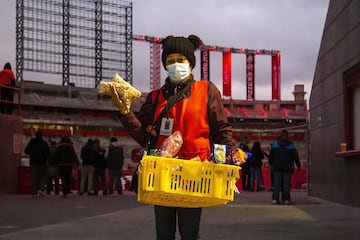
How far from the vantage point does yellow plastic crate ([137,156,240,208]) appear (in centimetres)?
337

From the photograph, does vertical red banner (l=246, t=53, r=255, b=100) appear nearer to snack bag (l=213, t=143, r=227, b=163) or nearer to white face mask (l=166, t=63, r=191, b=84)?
white face mask (l=166, t=63, r=191, b=84)

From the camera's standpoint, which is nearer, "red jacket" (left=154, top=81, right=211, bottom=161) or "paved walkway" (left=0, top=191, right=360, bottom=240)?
"red jacket" (left=154, top=81, right=211, bottom=161)

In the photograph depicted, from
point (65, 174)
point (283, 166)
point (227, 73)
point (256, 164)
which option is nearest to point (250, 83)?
point (227, 73)

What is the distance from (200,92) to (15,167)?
45.1 feet

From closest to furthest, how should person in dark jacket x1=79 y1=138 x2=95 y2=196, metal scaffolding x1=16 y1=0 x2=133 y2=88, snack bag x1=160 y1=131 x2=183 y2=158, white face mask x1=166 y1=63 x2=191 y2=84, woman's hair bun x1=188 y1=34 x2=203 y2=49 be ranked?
snack bag x1=160 y1=131 x2=183 y2=158
white face mask x1=166 y1=63 x2=191 y2=84
woman's hair bun x1=188 y1=34 x2=203 y2=49
person in dark jacket x1=79 y1=138 x2=95 y2=196
metal scaffolding x1=16 y1=0 x2=133 y2=88

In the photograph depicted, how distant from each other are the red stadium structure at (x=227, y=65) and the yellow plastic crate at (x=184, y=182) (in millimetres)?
60480

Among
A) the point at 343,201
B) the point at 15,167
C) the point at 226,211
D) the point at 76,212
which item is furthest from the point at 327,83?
the point at 15,167

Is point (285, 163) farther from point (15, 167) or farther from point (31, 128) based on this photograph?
point (31, 128)

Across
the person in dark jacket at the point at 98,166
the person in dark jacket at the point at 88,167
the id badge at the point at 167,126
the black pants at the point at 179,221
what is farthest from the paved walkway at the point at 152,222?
the person in dark jacket at the point at 98,166

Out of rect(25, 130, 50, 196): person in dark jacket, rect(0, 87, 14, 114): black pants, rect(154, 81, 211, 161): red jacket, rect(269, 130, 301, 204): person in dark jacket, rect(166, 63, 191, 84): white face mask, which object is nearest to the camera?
rect(154, 81, 211, 161): red jacket

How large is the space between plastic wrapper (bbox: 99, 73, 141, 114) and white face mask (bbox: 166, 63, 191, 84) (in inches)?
10.5

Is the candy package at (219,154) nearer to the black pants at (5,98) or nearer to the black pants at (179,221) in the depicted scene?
the black pants at (179,221)

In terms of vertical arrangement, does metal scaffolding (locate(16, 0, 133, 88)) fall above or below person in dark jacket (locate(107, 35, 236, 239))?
above

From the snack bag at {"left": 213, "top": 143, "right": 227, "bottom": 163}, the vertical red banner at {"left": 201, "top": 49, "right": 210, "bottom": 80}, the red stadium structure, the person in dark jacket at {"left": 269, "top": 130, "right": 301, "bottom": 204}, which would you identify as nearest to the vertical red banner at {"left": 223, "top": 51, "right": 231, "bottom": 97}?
the red stadium structure
